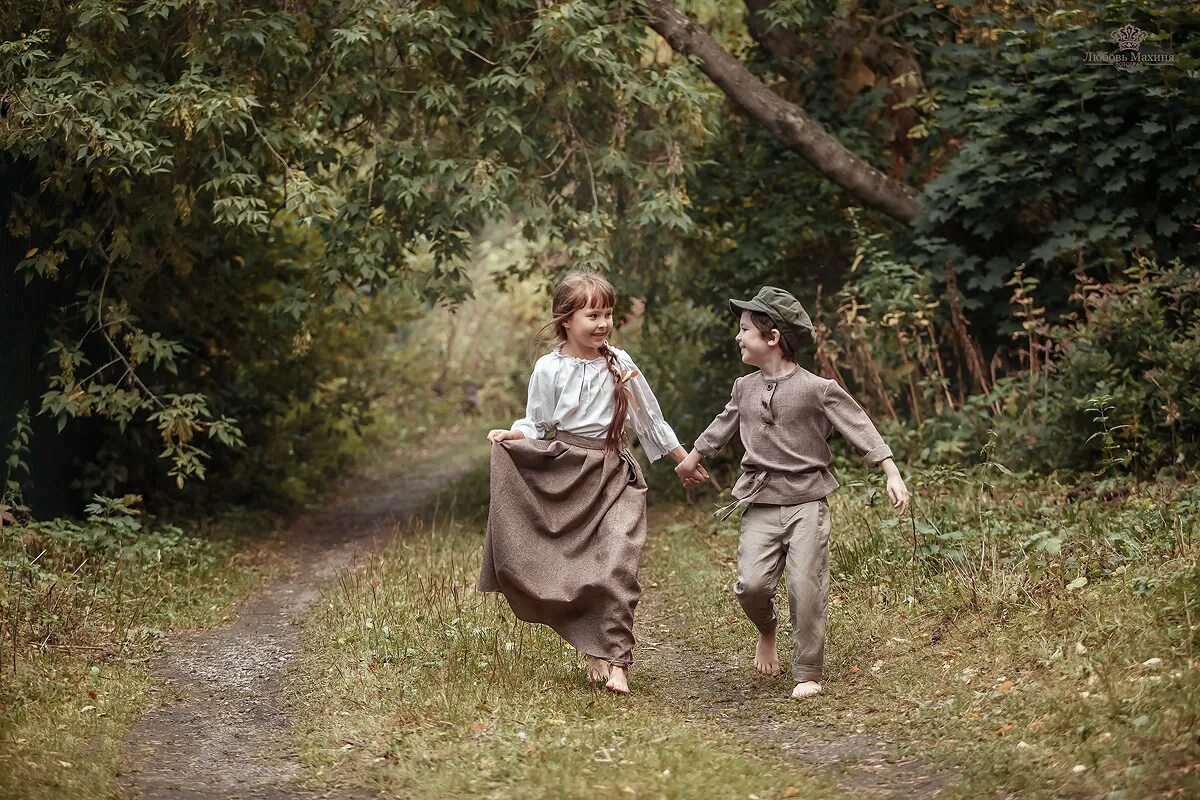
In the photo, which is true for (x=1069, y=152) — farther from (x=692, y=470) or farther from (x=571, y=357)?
(x=571, y=357)

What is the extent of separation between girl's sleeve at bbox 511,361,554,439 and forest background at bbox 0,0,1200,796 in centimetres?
239

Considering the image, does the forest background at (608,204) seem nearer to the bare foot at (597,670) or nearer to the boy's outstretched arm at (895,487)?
the boy's outstretched arm at (895,487)

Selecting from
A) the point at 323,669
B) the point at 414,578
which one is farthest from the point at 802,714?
the point at 414,578

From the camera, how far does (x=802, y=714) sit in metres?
5.17

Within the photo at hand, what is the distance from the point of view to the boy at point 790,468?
17.5ft

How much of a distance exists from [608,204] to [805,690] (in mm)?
5532

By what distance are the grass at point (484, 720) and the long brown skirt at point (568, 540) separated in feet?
0.93

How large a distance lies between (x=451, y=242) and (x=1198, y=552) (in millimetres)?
5795

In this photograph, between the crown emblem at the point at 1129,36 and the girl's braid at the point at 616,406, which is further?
the crown emblem at the point at 1129,36

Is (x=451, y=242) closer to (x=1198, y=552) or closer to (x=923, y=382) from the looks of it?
(x=923, y=382)

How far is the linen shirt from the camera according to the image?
5367mm

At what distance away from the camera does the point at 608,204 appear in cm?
Answer: 1007

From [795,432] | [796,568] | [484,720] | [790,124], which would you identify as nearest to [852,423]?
[795,432]

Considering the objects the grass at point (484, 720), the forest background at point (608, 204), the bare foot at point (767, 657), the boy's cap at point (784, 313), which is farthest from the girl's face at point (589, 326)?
the forest background at point (608, 204)
